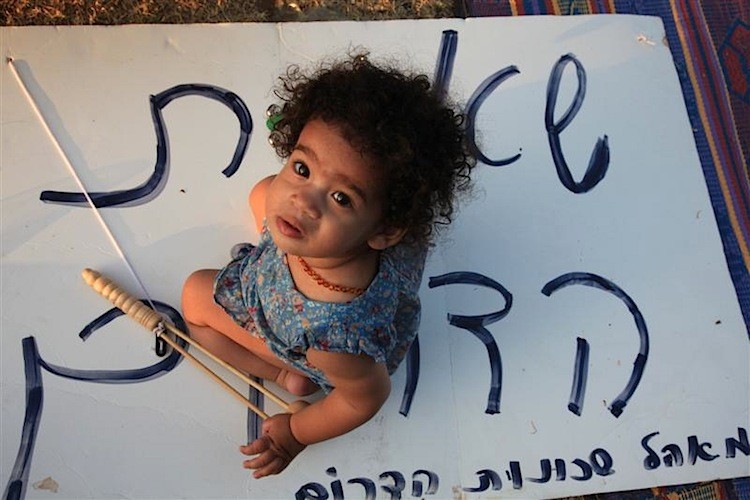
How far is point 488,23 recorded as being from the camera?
1.23 m

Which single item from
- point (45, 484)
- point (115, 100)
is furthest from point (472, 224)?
point (45, 484)

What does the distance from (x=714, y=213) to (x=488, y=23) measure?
19.6 inches

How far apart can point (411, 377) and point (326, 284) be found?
319 millimetres

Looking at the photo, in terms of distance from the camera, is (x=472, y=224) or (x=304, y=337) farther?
(x=472, y=224)

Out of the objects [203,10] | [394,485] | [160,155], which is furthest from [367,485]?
[203,10]

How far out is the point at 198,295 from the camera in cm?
95

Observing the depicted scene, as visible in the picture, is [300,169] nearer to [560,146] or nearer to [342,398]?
[342,398]

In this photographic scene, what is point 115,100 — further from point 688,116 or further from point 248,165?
point 688,116

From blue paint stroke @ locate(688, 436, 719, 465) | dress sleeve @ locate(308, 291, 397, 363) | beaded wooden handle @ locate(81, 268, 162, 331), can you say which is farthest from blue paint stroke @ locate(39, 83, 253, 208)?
blue paint stroke @ locate(688, 436, 719, 465)

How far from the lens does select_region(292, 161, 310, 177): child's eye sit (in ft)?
2.24

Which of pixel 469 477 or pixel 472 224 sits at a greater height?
pixel 472 224

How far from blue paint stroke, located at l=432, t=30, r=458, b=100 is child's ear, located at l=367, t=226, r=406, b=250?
0.49 m

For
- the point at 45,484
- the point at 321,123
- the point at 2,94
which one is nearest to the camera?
the point at 321,123

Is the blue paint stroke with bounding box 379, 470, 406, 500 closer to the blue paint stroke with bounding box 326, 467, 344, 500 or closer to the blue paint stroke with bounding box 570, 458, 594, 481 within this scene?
the blue paint stroke with bounding box 326, 467, 344, 500
